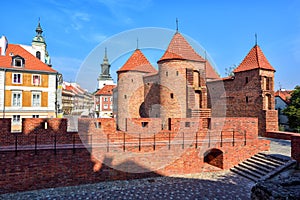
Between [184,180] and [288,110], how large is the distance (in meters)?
16.8

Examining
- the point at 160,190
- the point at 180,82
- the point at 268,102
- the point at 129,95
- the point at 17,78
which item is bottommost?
the point at 160,190

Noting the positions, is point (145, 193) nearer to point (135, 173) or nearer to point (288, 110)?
point (135, 173)

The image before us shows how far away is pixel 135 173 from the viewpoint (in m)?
7.98

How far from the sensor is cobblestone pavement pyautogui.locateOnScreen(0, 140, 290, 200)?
6.36 metres

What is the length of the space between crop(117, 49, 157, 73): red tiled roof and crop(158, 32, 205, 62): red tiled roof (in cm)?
368

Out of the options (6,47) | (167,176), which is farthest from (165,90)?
(6,47)

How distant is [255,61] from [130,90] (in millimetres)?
9866

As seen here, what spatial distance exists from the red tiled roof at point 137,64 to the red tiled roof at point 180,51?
3677mm

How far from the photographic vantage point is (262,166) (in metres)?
8.33

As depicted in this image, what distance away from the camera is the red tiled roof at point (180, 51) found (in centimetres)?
1344

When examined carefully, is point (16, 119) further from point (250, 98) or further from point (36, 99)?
point (250, 98)

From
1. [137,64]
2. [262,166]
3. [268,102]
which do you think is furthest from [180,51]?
[262,166]

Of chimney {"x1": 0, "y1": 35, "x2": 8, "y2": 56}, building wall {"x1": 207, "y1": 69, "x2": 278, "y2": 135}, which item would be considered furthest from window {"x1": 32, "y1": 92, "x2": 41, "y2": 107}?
building wall {"x1": 207, "y1": 69, "x2": 278, "y2": 135}

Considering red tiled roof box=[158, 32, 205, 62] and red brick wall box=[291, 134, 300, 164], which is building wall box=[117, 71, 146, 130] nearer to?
red tiled roof box=[158, 32, 205, 62]
